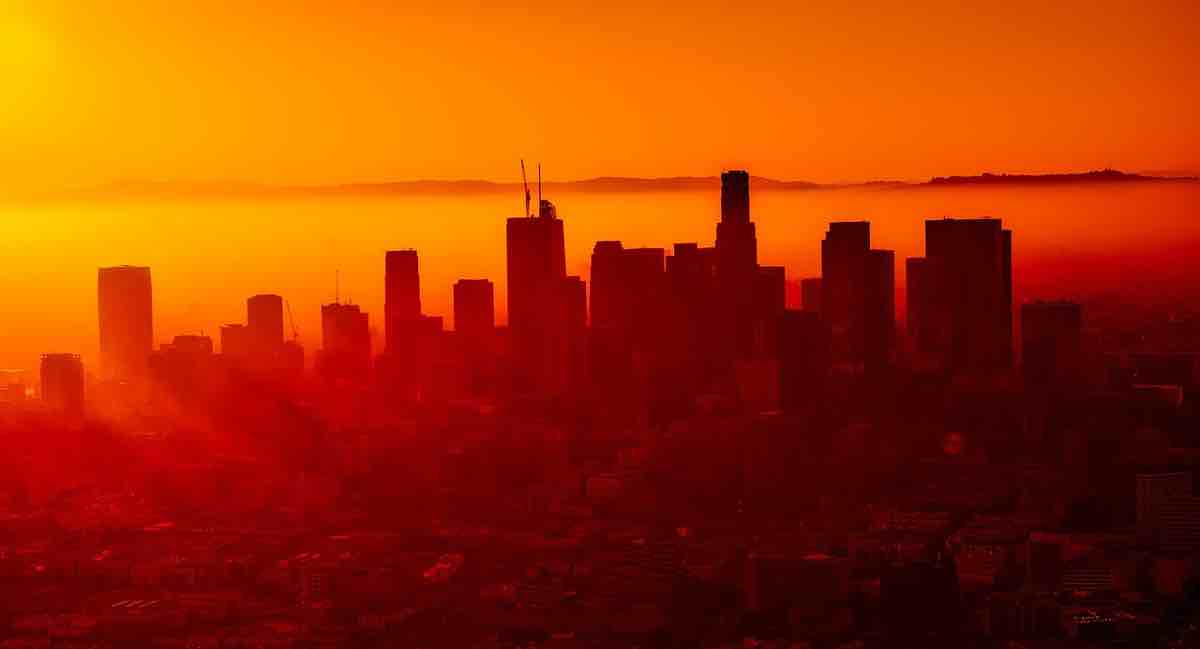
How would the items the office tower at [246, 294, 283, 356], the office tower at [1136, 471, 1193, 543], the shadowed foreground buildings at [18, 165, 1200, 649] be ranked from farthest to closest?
the office tower at [246, 294, 283, 356], the office tower at [1136, 471, 1193, 543], the shadowed foreground buildings at [18, 165, 1200, 649]

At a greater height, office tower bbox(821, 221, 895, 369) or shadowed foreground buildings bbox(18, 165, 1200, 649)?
office tower bbox(821, 221, 895, 369)

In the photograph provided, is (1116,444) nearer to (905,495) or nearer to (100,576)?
(905,495)

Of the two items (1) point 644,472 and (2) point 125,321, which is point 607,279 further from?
(1) point 644,472

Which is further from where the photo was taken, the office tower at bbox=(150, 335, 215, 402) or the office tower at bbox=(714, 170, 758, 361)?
the office tower at bbox=(714, 170, 758, 361)

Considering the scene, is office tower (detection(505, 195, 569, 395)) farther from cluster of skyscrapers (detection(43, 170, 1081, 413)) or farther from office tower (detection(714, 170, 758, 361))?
office tower (detection(714, 170, 758, 361))

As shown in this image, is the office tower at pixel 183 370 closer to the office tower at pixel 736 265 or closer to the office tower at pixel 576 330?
the office tower at pixel 576 330

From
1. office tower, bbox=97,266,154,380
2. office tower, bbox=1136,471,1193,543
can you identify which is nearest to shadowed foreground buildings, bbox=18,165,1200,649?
office tower, bbox=1136,471,1193,543

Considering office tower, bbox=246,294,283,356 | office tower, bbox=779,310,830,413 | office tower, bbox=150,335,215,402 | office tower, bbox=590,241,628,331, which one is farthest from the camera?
office tower, bbox=590,241,628,331

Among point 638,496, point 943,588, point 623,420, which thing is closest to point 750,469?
point 638,496
